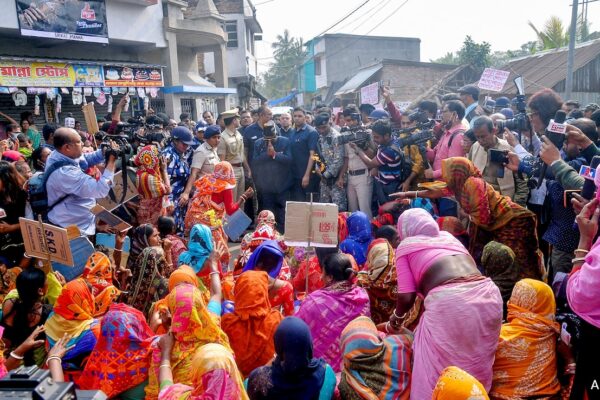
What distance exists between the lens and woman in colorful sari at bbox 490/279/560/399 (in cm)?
262

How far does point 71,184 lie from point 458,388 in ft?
11.9

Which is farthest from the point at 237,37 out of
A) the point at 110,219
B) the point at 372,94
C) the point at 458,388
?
the point at 458,388

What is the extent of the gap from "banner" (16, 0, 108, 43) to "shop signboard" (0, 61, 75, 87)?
76cm

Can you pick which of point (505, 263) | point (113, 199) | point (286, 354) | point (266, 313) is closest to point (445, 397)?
point (286, 354)

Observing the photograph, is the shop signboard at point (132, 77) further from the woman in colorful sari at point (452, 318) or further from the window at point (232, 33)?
the window at point (232, 33)

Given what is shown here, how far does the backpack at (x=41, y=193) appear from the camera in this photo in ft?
14.1

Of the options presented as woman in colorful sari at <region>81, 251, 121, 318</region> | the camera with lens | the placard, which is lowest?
woman in colorful sari at <region>81, 251, 121, 318</region>

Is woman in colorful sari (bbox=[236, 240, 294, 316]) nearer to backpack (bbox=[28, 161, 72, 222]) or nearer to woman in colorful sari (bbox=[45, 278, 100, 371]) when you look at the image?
woman in colorful sari (bbox=[45, 278, 100, 371])

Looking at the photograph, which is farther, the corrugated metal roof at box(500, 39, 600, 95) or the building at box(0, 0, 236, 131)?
the corrugated metal roof at box(500, 39, 600, 95)

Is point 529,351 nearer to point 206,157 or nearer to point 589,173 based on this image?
point 589,173

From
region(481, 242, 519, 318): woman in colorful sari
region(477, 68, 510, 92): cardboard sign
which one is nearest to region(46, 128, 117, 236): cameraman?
region(481, 242, 519, 318): woman in colorful sari

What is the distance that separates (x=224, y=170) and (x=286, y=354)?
3385 millimetres

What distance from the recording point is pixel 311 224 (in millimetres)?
4125

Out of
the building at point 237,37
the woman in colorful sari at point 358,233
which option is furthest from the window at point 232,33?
the woman in colorful sari at point 358,233
